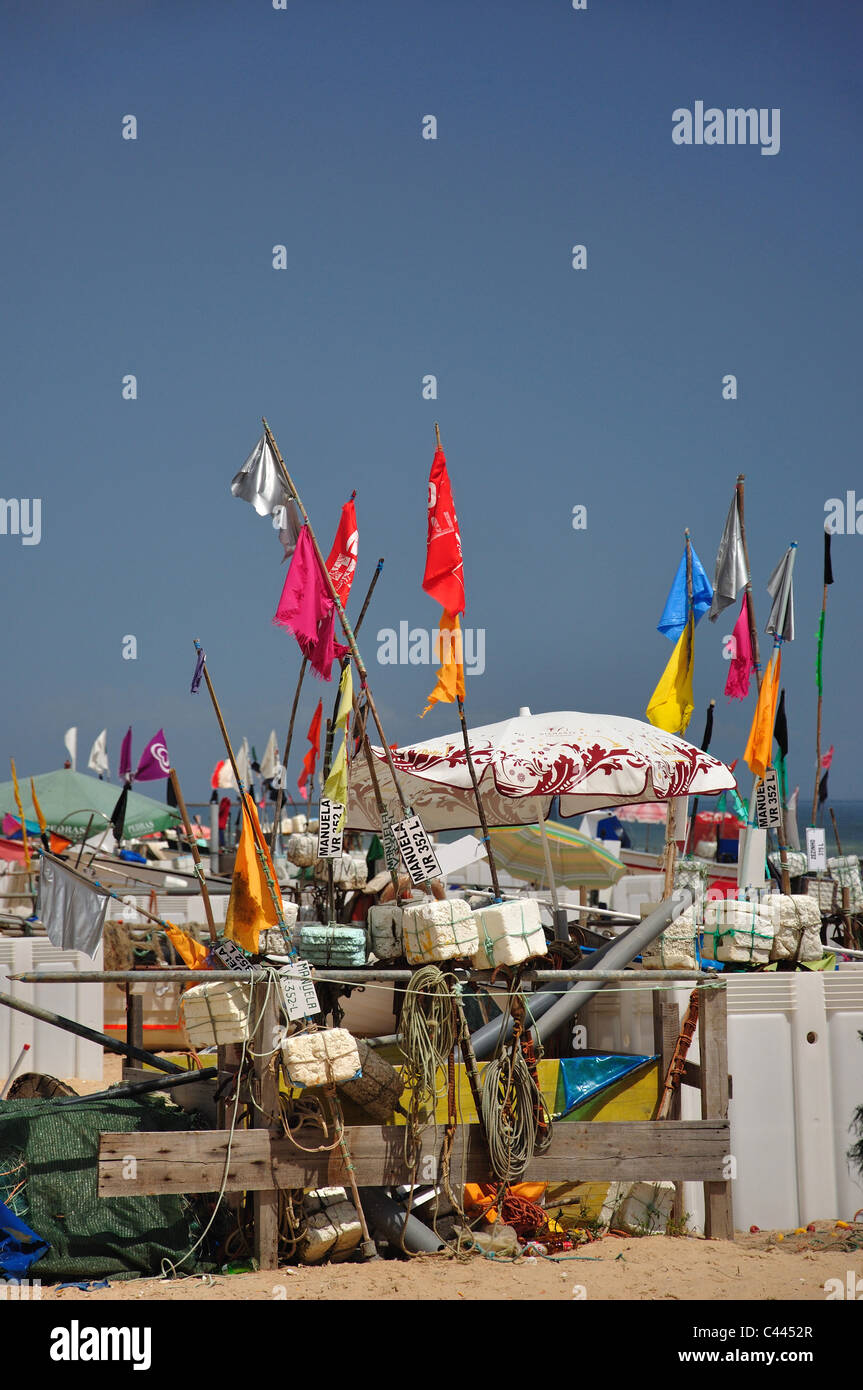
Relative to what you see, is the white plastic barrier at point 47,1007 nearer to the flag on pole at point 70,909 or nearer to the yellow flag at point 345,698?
the flag on pole at point 70,909

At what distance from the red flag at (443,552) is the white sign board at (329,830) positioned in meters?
1.45

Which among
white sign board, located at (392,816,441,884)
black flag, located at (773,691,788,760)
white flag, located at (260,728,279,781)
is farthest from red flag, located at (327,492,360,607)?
white flag, located at (260,728,279,781)

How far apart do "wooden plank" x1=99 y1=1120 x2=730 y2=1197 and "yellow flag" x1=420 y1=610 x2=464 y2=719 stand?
100.0 inches

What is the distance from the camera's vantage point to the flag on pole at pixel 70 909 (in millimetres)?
7797

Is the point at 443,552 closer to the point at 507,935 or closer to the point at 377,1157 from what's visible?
the point at 507,935

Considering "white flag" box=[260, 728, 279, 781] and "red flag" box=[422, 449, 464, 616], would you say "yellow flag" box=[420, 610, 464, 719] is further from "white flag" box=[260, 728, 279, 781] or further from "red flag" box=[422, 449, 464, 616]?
"white flag" box=[260, 728, 279, 781]

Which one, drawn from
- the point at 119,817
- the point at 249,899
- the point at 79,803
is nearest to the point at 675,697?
the point at 249,899

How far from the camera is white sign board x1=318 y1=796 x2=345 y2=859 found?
771 centimetres

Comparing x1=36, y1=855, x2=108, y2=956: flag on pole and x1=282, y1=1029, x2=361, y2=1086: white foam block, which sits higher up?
x1=36, y1=855, x2=108, y2=956: flag on pole
